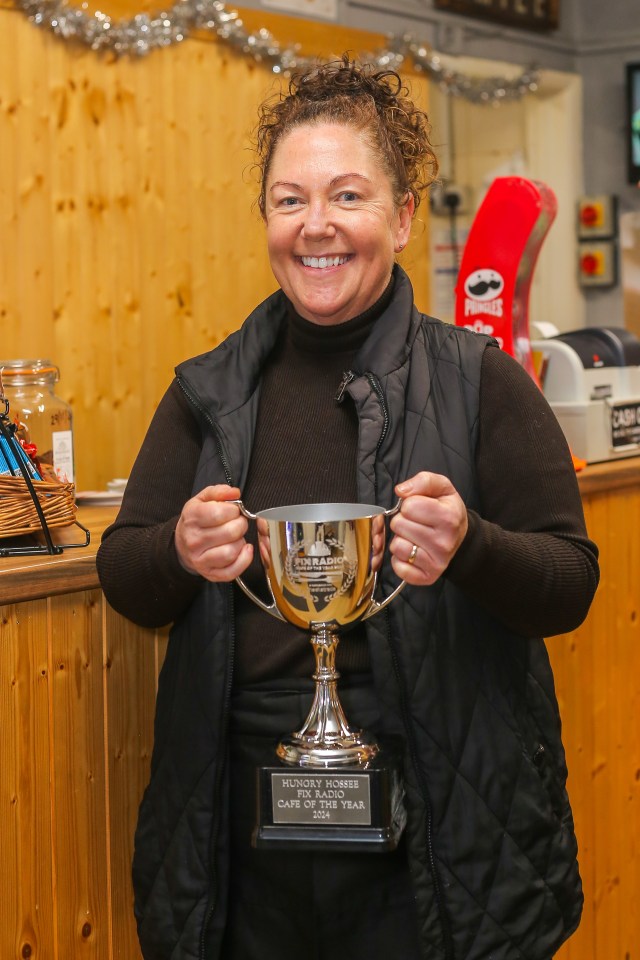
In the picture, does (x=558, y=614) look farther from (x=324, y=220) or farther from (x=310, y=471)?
(x=324, y=220)

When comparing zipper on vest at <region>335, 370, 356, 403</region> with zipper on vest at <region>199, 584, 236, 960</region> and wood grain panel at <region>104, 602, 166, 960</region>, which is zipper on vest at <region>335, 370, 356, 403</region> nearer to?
zipper on vest at <region>199, 584, 236, 960</region>

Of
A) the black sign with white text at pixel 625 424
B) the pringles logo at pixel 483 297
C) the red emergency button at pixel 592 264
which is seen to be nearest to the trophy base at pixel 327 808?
the pringles logo at pixel 483 297

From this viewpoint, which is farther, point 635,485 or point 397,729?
point 635,485

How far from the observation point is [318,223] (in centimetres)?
153

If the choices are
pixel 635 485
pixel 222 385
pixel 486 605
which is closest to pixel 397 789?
pixel 486 605

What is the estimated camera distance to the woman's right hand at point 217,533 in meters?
1.33

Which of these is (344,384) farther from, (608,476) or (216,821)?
(608,476)

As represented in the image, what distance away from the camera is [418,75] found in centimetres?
517

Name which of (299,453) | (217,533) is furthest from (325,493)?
(217,533)

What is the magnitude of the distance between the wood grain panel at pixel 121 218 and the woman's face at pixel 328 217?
6.76 feet

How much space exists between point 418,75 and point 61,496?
12.8 feet

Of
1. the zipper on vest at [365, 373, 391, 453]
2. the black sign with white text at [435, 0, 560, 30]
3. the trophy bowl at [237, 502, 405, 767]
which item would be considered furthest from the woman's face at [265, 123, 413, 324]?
the black sign with white text at [435, 0, 560, 30]

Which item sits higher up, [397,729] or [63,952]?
[397,729]

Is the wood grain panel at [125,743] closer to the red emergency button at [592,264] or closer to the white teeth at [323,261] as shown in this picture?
the white teeth at [323,261]
